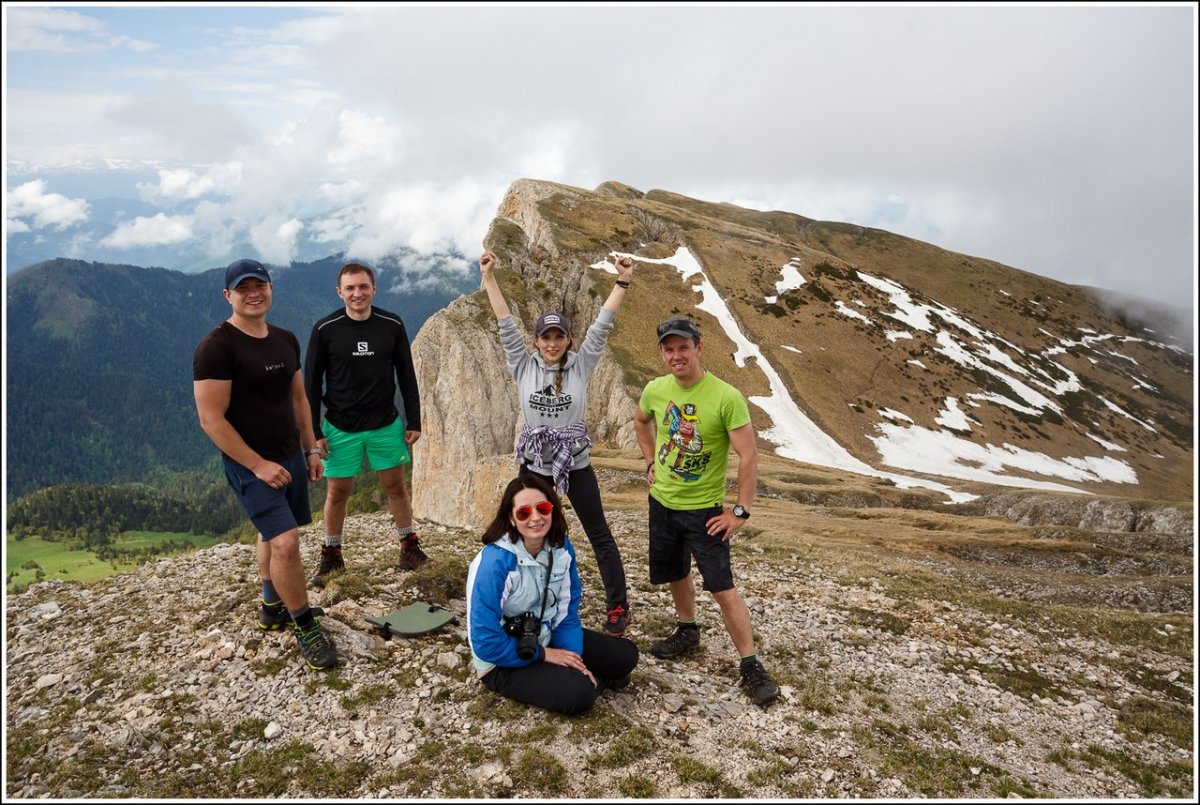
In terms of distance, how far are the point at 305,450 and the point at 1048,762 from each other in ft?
41.0

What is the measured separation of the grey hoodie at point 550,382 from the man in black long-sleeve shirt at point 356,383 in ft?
6.98

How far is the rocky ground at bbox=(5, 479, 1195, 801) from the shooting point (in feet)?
25.2

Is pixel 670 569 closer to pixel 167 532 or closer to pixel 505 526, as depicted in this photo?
pixel 505 526

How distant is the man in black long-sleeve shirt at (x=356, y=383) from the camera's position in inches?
424


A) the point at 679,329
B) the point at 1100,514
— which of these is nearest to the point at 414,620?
the point at 679,329

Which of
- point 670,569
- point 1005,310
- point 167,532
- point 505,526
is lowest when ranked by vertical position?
point 167,532

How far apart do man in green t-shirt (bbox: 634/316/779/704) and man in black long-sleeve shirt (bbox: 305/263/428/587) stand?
4.36m

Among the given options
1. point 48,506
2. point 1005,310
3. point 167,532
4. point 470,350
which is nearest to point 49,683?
point 470,350

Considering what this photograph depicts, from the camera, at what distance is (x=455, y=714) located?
8680 mm

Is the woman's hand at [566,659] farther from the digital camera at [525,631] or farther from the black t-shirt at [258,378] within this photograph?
the black t-shirt at [258,378]

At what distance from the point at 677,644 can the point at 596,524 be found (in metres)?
2.62

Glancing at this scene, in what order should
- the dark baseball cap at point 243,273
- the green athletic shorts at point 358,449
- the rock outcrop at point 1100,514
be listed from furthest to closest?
1. the rock outcrop at point 1100,514
2. the green athletic shorts at point 358,449
3. the dark baseball cap at point 243,273

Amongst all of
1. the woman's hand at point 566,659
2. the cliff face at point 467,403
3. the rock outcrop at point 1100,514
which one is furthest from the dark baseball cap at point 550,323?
the cliff face at point 467,403

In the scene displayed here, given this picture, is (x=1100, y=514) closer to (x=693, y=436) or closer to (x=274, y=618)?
(x=693, y=436)
